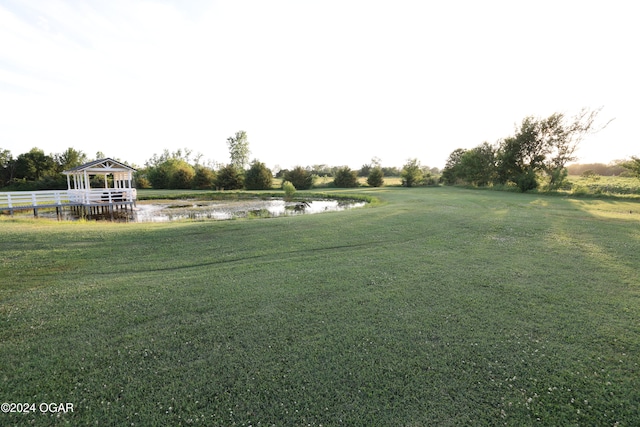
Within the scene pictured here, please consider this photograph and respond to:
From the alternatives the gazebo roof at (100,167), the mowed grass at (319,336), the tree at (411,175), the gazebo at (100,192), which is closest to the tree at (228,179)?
the gazebo at (100,192)

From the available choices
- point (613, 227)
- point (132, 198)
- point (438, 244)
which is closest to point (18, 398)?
point (438, 244)

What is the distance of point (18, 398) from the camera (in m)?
2.54

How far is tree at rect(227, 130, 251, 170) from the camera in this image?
197 feet

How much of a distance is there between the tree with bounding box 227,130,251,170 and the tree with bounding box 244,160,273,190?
22058mm

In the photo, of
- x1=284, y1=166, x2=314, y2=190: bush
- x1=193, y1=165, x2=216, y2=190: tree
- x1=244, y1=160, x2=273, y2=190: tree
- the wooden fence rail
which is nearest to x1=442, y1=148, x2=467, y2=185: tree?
x1=284, y1=166, x2=314, y2=190: bush

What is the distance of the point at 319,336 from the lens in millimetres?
3436

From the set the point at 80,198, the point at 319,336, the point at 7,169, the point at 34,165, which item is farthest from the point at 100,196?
the point at 7,169

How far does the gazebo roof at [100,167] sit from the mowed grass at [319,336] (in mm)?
13889

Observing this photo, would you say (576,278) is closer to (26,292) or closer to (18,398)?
(18,398)

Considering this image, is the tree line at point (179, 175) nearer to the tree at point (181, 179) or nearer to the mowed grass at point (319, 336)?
the tree at point (181, 179)

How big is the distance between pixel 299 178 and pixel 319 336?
120 ft

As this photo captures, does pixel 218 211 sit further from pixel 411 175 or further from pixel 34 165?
pixel 34 165

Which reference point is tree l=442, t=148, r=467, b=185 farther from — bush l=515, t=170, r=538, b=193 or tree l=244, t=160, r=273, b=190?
tree l=244, t=160, r=273, b=190

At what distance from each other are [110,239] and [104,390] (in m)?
6.18
